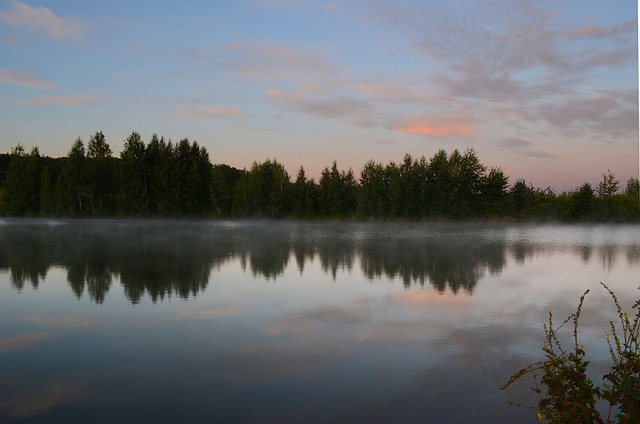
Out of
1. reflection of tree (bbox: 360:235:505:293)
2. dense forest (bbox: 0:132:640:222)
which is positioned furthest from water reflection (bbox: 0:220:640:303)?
dense forest (bbox: 0:132:640:222)

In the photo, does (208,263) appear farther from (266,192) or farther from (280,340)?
(266,192)

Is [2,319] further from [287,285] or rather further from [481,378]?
[481,378]

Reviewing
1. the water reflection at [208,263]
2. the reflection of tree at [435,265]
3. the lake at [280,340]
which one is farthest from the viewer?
the reflection of tree at [435,265]

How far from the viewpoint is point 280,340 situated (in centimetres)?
1162

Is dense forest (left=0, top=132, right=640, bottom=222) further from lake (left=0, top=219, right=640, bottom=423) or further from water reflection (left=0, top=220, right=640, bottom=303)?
lake (left=0, top=219, right=640, bottom=423)

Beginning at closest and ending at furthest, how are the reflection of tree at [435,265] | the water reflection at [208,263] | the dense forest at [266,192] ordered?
the water reflection at [208,263] < the reflection of tree at [435,265] < the dense forest at [266,192]

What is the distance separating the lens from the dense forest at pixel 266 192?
11006cm

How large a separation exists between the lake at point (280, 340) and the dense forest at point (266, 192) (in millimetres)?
87809

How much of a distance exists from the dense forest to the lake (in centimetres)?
8781

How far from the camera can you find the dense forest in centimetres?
11006

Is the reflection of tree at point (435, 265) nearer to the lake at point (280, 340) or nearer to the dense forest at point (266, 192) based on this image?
the lake at point (280, 340)

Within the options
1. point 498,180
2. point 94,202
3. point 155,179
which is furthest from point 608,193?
point 94,202

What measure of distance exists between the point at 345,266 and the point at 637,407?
71.1 ft

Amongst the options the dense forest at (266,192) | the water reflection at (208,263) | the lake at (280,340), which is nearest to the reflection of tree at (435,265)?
the water reflection at (208,263)
